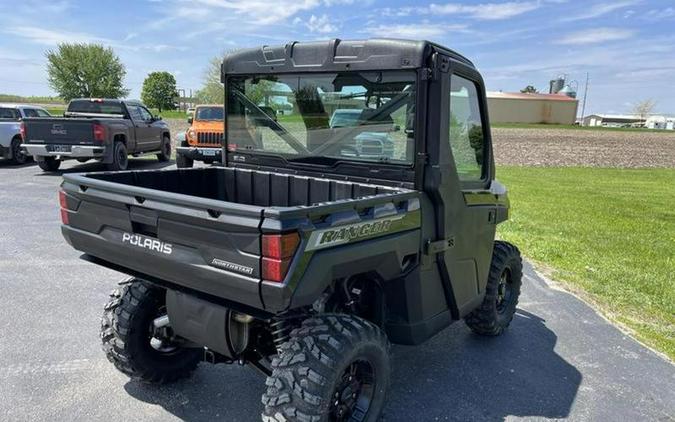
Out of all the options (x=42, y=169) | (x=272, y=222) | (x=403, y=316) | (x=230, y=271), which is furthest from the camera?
(x=42, y=169)

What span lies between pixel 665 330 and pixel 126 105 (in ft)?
46.1

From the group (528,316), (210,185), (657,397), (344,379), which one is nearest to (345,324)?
(344,379)

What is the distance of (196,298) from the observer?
2.61 metres

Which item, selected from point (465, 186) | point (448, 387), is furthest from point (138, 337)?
point (465, 186)

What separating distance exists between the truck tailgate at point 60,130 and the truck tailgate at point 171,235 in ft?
33.0

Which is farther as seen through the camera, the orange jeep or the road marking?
the orange jeep

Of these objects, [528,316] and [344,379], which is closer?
[344,379]

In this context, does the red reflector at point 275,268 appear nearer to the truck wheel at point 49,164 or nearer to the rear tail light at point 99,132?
the rear tail light at point 99,132

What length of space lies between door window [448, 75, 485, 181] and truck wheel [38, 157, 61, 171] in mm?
12481

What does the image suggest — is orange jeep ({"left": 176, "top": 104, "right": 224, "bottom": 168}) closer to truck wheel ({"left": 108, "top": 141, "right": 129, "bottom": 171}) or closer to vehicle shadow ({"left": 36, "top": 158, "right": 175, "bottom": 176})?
vehicle shadow ({"left": 36, "top": 158, "right": 175, "bottom": 176})

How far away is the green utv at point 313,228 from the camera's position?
2.29 metres

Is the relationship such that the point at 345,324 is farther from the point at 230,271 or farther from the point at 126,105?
the point at 126,105

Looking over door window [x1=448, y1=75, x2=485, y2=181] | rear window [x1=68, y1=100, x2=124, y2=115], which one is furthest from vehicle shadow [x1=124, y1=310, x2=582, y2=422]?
rear window [x1=68, y1=100, x2=124, y2=115]

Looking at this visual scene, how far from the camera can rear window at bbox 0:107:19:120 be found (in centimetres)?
1498
